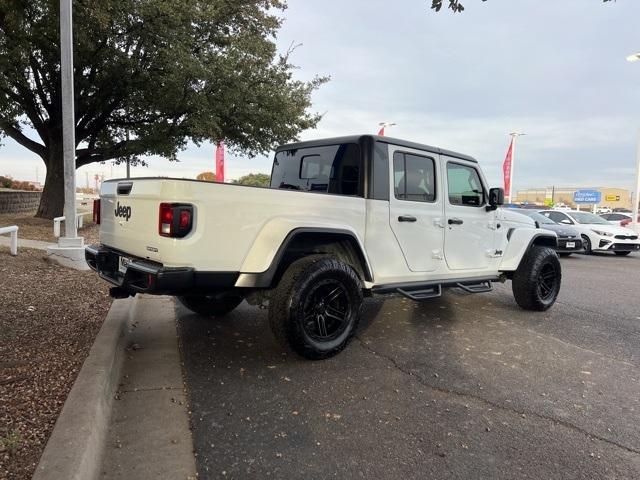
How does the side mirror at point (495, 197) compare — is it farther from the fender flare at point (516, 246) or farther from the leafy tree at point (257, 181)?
the leafy tree at point (257, 181)

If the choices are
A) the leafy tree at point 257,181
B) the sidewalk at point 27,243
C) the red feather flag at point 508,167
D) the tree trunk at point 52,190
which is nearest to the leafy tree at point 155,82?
the tree trunk at point 52,190

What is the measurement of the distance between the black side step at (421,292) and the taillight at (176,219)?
7.30ft

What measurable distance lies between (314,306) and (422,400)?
115cm

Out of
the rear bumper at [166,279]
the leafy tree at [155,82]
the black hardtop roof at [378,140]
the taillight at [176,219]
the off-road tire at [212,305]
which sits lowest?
the off-road tire at [212,305]

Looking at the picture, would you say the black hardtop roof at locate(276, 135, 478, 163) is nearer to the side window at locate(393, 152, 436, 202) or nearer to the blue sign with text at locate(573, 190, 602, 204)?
the side window at locate(393, 152, 436, 202)

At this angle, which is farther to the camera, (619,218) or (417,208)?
(619,218)

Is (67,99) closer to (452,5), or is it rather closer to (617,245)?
(452,5)

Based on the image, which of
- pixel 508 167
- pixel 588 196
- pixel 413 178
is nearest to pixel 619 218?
pixel 508 167

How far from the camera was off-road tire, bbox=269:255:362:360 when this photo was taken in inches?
152

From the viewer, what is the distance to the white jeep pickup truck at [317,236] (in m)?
3.48

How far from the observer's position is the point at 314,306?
4090 mm

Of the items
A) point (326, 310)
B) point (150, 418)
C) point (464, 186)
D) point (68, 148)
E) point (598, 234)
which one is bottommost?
point (150, 418)

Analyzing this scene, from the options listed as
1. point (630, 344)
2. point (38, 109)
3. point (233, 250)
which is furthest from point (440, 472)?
point (38, 109)

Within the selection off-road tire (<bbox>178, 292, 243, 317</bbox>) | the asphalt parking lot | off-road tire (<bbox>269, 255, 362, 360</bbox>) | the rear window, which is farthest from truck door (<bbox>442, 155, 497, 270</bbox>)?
off-road tire (<bbox>178, 292, 243, 317</bbox>)
